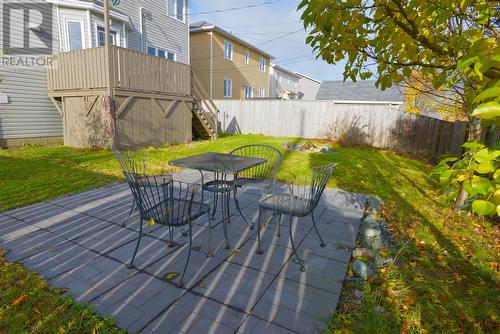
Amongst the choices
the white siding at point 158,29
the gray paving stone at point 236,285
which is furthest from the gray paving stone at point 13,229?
the white siding at point 158,29

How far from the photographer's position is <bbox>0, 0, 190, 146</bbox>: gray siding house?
29.4 ft

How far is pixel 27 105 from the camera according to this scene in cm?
940

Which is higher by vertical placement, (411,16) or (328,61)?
(411,16)

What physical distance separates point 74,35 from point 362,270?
40.0ft

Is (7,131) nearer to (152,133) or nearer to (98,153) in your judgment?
(98,153)

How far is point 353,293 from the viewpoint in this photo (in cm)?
253

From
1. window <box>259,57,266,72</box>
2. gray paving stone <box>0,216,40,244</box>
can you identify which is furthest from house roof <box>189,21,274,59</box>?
gray paving stone <box>0,216,40,244</box>

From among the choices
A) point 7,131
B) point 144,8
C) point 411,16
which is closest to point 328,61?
point 411,16

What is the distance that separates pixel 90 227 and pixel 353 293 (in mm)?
3143

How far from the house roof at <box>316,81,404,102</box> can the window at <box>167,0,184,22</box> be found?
458 inches

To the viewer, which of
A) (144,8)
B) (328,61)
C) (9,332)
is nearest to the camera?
(9,332)

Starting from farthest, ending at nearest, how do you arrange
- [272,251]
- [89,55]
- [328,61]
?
[89,55], [272,251], [328,61]

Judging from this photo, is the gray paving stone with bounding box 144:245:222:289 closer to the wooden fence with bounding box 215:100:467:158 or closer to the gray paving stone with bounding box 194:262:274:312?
the gray paving stone with bounding box 194:262:274:312

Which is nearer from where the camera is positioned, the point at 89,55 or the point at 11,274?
the point at 11,274
